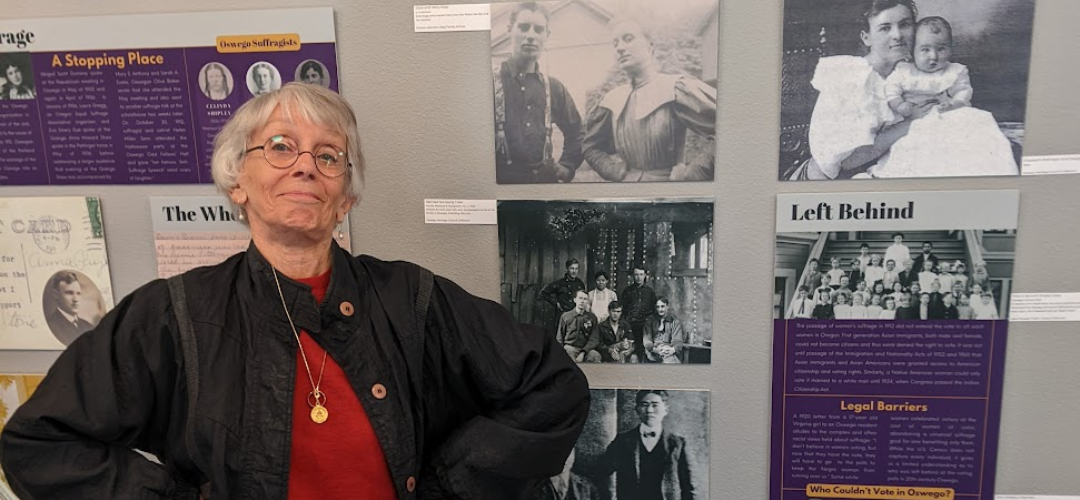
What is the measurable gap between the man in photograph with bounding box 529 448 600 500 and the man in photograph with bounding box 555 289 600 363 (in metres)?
0.21

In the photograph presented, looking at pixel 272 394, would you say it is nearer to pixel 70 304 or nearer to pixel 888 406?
pixel 70 304

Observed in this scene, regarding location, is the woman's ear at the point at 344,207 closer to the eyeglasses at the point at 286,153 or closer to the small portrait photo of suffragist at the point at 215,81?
the eyeglasses at the point at 286,153

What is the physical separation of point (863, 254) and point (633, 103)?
531mm

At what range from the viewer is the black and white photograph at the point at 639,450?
141 cm

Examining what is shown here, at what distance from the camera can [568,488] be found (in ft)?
4.80

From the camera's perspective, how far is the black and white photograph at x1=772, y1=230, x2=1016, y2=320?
1.31 metres

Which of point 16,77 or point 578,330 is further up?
point 16,77

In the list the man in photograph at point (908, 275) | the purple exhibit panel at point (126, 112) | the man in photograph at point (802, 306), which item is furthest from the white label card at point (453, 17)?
the man in photograph at point (908, 275)

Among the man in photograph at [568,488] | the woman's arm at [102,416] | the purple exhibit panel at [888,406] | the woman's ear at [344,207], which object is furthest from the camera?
the man in photograph at [568,488]

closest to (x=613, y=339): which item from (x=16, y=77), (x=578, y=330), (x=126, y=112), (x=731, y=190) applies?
(x=578, y=330)

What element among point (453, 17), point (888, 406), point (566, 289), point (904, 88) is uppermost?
point (453, 17)

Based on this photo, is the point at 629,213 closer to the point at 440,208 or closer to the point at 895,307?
the point at 440,208

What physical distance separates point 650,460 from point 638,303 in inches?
13.3

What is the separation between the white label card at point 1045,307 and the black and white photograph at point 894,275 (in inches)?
0.9
